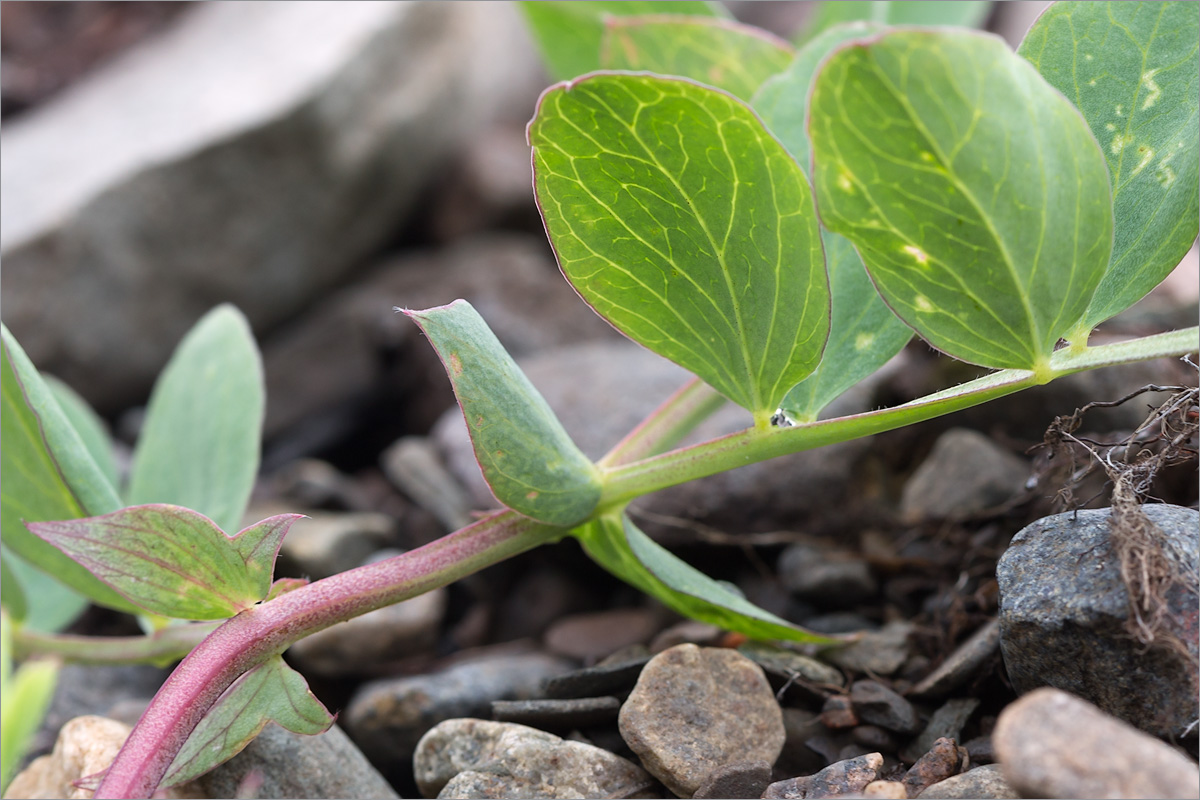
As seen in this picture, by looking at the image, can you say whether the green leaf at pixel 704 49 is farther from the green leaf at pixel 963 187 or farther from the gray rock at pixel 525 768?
the gray rock at pixel 525 768

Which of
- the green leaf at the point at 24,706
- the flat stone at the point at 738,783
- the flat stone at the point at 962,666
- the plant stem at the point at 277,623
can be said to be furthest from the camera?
the flat stone at the point at 962,666

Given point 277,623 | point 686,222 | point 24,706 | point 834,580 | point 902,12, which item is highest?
point 902,12

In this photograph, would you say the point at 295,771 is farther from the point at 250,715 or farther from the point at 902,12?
the point at 902,12

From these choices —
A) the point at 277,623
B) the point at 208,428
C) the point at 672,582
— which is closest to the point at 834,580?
the point at 672,582

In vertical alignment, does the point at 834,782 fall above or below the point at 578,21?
below

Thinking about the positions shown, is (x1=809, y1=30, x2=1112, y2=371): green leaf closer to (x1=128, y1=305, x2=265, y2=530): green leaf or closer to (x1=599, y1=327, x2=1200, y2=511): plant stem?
(x1=599, y1=327, x2=1200, y2=511): plant stem

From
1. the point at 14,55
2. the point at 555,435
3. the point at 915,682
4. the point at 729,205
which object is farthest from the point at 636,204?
the point at 14,55

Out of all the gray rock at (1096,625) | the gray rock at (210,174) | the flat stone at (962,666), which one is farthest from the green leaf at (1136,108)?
the gray rock at (210,174)

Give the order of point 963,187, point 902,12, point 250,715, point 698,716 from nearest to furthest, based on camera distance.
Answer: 1. point 963,187
2. point 250,715
3. point 698,716
4. point 902,12
